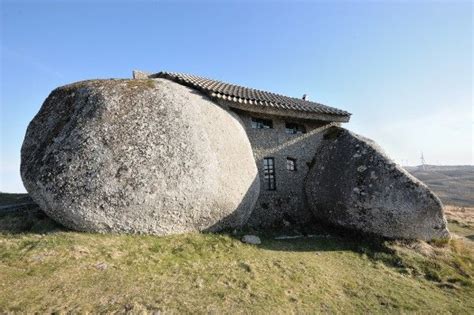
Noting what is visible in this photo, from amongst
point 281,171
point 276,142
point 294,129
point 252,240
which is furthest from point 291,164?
point 252,240

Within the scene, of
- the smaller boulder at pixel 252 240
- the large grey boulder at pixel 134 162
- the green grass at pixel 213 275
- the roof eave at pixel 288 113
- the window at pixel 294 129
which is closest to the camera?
the green grass at pixel 213 275

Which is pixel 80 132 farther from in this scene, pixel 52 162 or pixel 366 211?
pixel 366 211

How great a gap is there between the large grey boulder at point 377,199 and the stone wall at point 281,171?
2.07 metres

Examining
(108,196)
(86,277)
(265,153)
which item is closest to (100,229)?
(108,196)

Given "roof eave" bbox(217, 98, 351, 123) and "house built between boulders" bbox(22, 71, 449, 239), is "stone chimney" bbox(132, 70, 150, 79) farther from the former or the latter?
"roof eave" bbox(217, 98, 351, 123)

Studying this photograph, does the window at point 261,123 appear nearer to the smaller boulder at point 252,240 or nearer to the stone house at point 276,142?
the stone house at point 276,142

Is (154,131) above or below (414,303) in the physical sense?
above

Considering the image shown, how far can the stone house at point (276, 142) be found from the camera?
60.4 ft

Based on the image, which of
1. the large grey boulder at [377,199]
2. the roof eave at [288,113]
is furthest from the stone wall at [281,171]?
the large grey boulder at [377,199]

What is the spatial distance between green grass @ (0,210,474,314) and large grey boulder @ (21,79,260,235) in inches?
34.6

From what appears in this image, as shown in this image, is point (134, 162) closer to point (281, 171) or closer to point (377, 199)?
point (281, 171)

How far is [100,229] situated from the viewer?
12438 millimetres

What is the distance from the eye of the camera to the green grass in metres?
8.92

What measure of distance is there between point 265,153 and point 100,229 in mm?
9921
